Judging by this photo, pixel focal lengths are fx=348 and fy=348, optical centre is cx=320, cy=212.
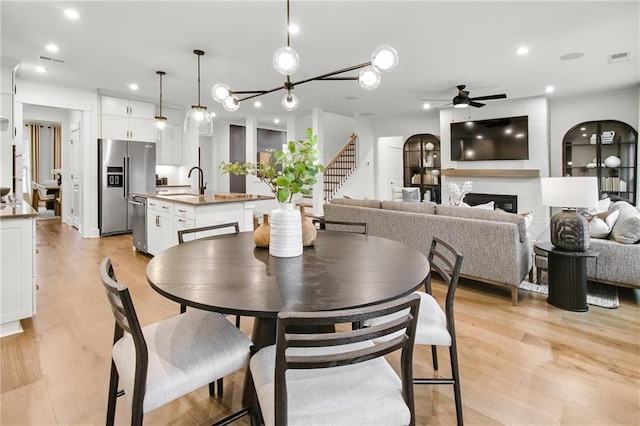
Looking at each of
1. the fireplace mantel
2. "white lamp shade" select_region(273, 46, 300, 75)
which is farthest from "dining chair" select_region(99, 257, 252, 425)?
the fireplace mantel

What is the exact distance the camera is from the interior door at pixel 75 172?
646cm

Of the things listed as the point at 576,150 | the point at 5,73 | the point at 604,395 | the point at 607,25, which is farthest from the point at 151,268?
the point at 576,150

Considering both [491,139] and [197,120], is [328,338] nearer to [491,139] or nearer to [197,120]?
[197,120]

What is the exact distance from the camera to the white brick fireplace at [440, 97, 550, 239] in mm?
6656

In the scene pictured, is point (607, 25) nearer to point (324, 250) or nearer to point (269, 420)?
point (324, 250)

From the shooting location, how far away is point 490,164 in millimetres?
7320

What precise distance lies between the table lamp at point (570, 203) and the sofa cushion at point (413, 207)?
1.02 meters

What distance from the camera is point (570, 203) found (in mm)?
2879

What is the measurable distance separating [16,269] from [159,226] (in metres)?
2.01

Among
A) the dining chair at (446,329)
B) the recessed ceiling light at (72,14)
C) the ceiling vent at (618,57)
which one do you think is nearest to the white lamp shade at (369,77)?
the dining chair at (446,329)

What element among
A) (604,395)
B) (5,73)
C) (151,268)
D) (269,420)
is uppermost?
(5,73)

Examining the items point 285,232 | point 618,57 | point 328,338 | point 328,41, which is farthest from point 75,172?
point 618,57

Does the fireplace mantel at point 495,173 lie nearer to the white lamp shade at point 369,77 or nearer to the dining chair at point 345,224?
the dining chair at point 345,224

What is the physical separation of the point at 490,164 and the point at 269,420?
7.49 m
